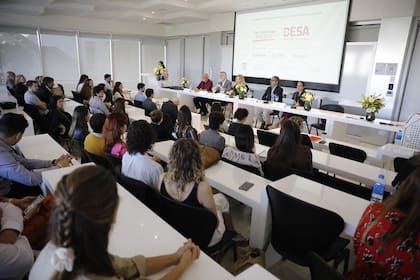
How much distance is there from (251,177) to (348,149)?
161 cm

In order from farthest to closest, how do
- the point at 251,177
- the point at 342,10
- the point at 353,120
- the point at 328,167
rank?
1. the point at 342,10
2. the point at 353,120
3. the point at 328,167
4. the point at 251,177

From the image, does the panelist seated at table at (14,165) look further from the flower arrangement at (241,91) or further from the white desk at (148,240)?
the flower arrangement at (241,91)

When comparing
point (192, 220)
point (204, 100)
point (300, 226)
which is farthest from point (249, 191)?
point (204, 100)

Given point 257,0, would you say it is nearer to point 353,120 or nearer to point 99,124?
point 353,120

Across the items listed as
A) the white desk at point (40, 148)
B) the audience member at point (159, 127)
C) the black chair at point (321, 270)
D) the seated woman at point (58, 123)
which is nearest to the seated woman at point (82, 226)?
the black chair at point (321, 270)

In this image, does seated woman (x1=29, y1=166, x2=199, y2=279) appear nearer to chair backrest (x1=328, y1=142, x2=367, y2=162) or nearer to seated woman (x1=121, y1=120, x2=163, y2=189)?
seated woman (x1=121, y1=120, x2=163, y2=189)

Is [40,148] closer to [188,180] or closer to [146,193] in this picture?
[146,193]

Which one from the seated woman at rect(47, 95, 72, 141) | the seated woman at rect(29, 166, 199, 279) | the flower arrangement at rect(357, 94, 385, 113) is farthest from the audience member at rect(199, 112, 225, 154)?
the seated woman at rect(47, 95, 72, 141)

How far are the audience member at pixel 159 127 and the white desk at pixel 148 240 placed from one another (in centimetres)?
236

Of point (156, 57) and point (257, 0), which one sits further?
point (156, 57)

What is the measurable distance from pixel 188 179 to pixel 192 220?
252mm

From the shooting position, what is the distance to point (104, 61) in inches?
424

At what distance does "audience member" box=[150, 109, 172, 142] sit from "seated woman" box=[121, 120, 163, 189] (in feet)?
5.67

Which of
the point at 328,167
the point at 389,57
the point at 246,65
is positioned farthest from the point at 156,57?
the point at 328,167
